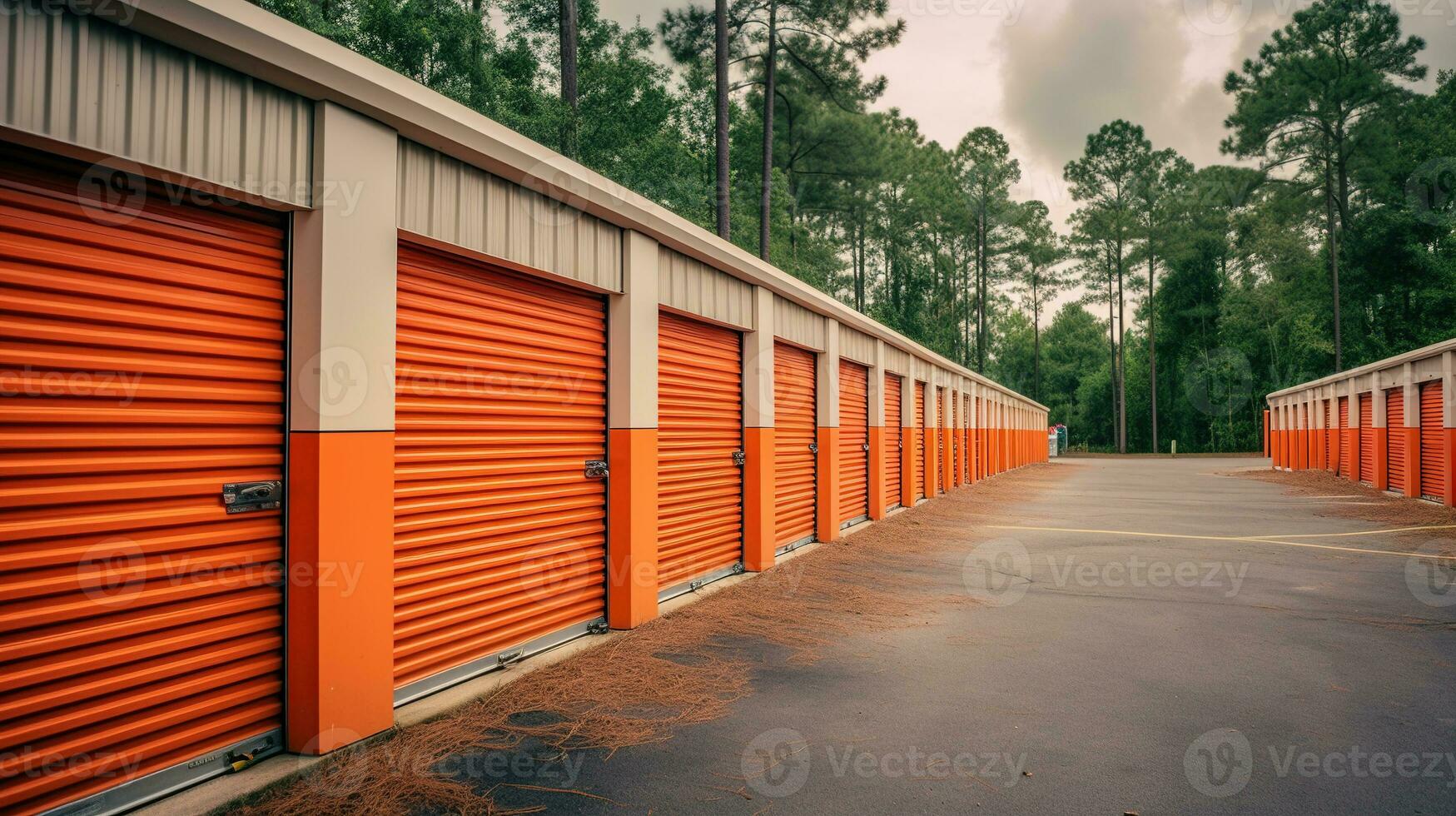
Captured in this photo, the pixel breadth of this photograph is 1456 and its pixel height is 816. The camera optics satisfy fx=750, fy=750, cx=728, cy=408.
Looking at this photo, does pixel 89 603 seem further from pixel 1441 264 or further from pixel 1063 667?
pixel 1441 264

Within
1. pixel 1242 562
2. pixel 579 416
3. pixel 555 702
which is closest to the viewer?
pixel 555 702

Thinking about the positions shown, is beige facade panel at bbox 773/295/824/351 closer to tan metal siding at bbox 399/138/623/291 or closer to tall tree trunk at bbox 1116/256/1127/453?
tan metal siding at bbox 399/138/623/291

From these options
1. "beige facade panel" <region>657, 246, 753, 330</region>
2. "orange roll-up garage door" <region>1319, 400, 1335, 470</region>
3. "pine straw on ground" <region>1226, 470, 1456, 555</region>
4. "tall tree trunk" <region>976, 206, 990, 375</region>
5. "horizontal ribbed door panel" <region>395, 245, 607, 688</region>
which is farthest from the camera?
"tall tree trunk" <region>976, 206, 990, 375</region>

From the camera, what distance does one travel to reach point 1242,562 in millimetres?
9133

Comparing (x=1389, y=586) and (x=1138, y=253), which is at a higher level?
(x=1138, y=253)

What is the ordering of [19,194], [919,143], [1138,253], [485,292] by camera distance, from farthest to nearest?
[1138,253]
[919,143]
[485,292]
[19,194]

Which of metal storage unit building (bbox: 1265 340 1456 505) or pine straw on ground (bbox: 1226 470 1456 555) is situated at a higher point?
metal storage unit building (bbox: 1265 340 1456 505)

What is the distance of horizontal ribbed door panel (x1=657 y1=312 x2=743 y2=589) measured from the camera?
276 inches

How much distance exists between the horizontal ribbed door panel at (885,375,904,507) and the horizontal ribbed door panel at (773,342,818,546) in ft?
13.3

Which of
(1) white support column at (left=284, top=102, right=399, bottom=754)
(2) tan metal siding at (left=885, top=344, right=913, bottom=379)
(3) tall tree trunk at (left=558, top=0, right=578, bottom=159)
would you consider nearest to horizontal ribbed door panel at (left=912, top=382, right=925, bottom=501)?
(2) tan metal siding at (left=885, top=344, right=913, bottom=379)

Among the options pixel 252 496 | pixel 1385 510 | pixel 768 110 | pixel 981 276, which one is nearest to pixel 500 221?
pixel 252 496

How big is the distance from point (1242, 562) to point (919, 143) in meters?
41.4

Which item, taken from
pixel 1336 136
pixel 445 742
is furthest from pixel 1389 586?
pixel 1336 136

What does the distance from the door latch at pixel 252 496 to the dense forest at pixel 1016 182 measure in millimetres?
14278
